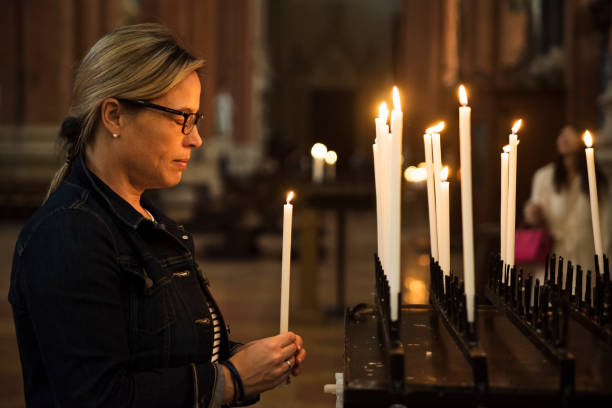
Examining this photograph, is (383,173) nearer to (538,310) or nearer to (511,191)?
(511,191)

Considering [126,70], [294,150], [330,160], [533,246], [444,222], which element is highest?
[294,150]

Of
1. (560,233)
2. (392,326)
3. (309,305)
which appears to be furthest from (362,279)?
(392,326)

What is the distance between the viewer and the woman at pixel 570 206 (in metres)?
4.77

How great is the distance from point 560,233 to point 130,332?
12.7 ft

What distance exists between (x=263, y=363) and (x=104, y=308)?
39cm

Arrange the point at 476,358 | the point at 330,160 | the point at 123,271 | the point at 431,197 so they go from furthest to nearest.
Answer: the point at 330,160
the point at 431,197
the point at 123,271
the point at 476,358

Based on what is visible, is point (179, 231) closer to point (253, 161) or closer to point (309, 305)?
point (309, 305)

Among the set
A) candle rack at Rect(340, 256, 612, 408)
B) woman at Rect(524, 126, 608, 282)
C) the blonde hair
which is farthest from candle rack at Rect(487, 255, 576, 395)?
woman at Rect(524, 126, 608, 282)

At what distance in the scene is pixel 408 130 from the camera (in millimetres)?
18703

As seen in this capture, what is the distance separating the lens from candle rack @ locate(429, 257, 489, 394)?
119 cm

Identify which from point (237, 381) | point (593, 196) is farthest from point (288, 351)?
point (593, 196)

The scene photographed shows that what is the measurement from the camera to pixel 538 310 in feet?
4.76

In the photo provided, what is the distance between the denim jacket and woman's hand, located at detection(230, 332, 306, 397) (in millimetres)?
64

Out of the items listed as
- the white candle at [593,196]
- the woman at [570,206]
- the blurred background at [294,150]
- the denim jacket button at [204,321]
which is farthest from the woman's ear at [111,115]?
the woman at [570,206]
